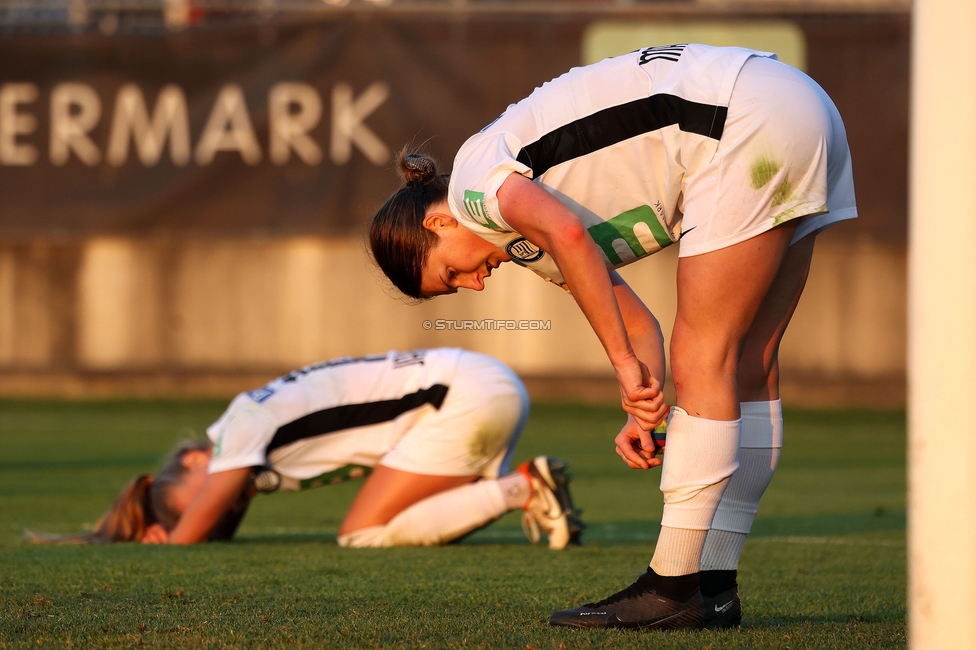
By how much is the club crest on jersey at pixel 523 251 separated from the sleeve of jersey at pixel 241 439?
1.93 m

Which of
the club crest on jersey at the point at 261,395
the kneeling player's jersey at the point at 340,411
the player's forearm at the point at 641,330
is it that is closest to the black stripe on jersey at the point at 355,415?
the kneeling player's jersey at the point at 340,411

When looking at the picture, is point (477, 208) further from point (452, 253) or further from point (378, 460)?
point (378, 460)

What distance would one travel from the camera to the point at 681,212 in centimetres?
257

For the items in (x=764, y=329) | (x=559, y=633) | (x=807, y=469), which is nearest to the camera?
(x=559, y=633)

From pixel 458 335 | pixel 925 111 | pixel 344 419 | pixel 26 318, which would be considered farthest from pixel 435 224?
pixel 26 318

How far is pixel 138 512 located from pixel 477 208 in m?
2.46

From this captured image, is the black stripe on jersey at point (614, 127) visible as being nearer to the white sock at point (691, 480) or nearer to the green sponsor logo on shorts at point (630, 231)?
the green sponsor logo on shorts at point (630, 231)

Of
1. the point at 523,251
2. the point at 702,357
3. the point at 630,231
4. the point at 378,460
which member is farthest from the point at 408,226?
the point at 378,460

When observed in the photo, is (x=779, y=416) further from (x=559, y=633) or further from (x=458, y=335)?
(x=458, y=335)

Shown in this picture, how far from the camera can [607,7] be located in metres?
10.1

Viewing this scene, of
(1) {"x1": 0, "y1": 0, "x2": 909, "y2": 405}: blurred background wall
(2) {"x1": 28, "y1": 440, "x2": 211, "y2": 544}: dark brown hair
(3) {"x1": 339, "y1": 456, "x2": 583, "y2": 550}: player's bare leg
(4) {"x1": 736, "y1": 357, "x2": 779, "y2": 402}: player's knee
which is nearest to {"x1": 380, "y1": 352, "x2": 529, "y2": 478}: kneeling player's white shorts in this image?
(3) {"x1": 339, "y1": 456, "x2": 583, "y2": 550}: player's bare leg

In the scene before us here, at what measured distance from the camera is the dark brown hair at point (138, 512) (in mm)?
4238

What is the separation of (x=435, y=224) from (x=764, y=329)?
772mm

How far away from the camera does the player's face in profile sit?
2.68m
